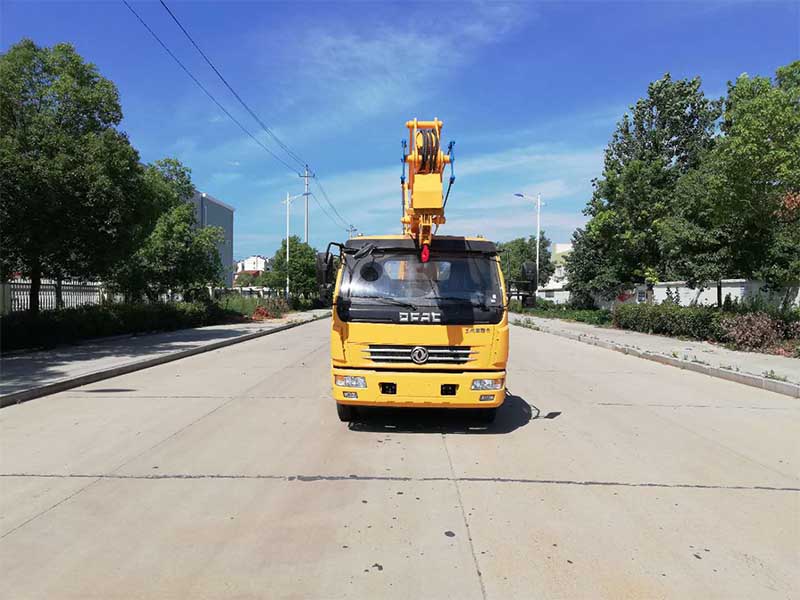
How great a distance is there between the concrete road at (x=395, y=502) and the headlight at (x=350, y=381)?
64 centimetres

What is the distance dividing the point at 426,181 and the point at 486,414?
301cm

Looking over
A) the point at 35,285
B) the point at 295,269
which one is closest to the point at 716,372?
the point at 35,285

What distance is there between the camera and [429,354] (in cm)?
654

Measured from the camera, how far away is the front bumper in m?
6.53

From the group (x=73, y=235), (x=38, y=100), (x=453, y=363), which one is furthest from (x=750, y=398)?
(x=38, y=100)

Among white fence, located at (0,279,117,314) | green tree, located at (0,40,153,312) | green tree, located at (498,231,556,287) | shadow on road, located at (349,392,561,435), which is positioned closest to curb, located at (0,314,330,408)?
green tree, located at (0,40,153,312)

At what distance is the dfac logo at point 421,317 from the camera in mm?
6527

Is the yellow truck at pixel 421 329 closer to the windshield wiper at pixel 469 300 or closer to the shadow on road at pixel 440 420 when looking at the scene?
the windshield wiper at pixel 469 300

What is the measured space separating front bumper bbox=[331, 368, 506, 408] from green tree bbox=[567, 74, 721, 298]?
20.5 m

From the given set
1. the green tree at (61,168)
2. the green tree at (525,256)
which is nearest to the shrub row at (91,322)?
the green tree at (61,168)

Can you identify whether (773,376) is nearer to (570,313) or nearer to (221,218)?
(570,313)

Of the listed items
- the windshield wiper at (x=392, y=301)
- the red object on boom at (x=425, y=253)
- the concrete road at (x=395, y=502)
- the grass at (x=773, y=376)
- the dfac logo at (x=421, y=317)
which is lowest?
the concrete road at (x=395, y=502)

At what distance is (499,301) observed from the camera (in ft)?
22.4

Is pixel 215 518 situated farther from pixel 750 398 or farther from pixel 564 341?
pixel 564 341
